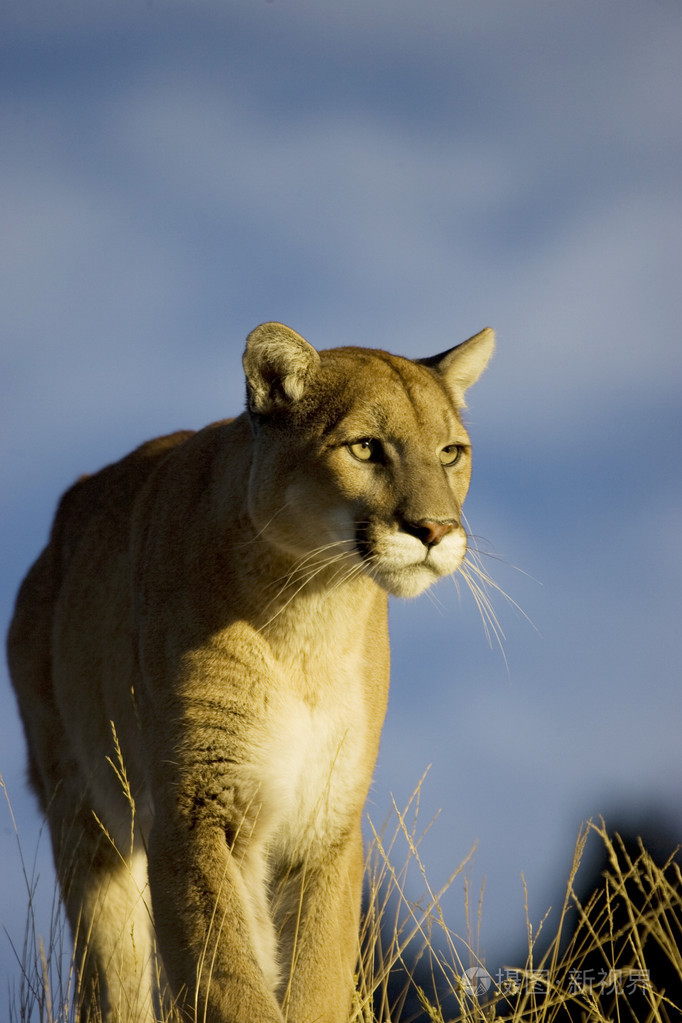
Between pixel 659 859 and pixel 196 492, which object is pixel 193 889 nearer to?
pixel 196 492

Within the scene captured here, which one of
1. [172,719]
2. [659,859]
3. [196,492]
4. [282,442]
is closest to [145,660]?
[172,719]

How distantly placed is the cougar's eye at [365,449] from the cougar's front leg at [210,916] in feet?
4.46

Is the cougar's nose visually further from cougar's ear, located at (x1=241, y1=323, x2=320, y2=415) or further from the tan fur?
cougar's ear, located at (x1=241, y1=323, x2=320, y2=415)

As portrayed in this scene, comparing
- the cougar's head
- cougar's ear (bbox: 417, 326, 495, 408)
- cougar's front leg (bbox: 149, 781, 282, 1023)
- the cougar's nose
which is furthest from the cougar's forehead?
cougar's front leg (bbox: 149, 781, 282, 1023)

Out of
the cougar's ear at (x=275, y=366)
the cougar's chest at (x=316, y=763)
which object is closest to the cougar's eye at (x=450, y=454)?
the cougar's ear at (x=275, y=366)

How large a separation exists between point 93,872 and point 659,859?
26.3ft

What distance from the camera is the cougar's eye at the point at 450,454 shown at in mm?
4203

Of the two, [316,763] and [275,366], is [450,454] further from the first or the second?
[316,763]

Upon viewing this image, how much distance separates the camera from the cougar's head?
380cm

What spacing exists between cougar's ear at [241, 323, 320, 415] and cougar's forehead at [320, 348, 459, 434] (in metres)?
0.10

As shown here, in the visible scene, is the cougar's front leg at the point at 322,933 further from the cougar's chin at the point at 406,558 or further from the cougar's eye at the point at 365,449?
the cougar's eye at the point at 365,449

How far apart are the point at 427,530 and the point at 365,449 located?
1.43 ft

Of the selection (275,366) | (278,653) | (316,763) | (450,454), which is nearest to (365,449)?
(450,454)

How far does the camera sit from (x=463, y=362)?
4805 millimetres
